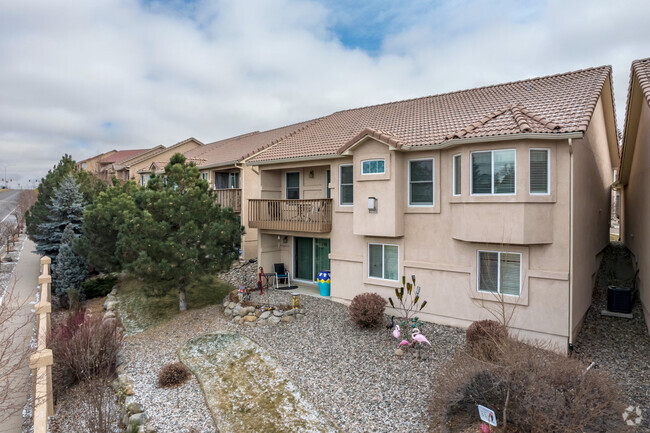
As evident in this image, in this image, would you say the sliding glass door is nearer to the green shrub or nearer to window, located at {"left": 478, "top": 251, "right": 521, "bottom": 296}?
window, located at {"left": 478, "top": 251, "right": 521, "bottom": 296}

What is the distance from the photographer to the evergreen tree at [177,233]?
1185 centimetres

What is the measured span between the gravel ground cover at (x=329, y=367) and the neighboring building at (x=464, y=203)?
6.57 feet

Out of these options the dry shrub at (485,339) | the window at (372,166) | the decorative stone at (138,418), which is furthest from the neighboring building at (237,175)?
the dry shrub at (485,339)

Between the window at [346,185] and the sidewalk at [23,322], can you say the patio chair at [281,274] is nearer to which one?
the window at [346,185]

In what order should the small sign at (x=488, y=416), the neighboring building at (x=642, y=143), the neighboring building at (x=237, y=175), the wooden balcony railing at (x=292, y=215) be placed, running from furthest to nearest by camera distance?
the neighboring building at (x=237, y=175)
the wooden balcony railing at (x=292, y=215)
the neighboring building at (x=642, y=143)
the small sign at (x=488, y=416)

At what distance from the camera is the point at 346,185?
13.7m

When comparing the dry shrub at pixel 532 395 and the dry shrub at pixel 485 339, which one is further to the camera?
the dry shrub at pixel 485 339

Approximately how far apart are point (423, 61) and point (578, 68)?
24.0 feet

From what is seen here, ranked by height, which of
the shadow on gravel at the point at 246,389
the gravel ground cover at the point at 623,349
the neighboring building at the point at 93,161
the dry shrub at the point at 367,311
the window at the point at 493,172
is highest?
the neighboring building at the point at 93,161

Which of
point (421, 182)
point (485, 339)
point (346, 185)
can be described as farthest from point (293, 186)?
point (485, 339)

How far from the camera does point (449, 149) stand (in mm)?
11117

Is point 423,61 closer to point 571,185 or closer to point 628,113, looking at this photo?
point 628,113

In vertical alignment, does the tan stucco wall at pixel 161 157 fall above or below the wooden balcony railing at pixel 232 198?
above

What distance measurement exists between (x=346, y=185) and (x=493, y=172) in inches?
213
